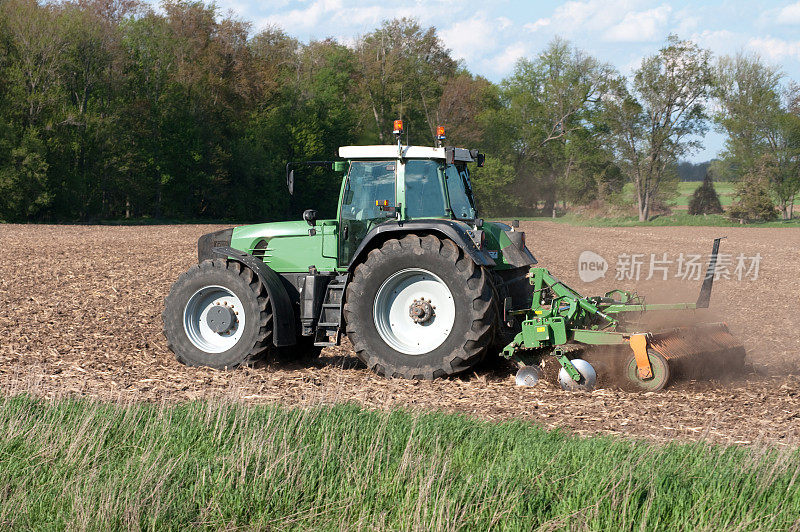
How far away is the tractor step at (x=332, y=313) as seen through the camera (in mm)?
7996

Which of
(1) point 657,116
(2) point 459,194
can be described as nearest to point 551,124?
(1) point 657,116

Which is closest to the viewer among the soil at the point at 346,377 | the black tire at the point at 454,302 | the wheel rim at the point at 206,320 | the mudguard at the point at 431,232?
the soil at the point at 346,377

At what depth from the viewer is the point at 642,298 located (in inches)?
332

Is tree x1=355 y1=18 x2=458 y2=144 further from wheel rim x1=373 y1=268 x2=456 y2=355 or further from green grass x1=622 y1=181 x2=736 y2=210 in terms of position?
wheel rim x1=373 y1=268 x2=456 y2=355

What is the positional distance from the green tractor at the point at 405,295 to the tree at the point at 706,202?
195 ft

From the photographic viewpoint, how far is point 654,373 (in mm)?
7059

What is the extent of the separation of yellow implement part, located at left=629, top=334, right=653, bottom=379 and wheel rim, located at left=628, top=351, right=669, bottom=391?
0.15 feet

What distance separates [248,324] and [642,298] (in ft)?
13.6

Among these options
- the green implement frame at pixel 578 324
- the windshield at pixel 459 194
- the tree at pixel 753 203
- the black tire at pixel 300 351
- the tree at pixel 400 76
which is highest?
the tree at pixel 400 76

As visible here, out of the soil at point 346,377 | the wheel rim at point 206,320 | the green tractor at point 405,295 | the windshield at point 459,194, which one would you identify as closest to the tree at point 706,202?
the soil at point 346,377

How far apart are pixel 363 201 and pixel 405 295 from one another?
1141 mm

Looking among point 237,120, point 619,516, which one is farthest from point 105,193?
point 619,516

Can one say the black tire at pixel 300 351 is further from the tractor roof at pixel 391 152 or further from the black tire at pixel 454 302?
the tractor roof at pixel 391 152

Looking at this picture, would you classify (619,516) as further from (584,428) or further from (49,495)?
(49,495)
